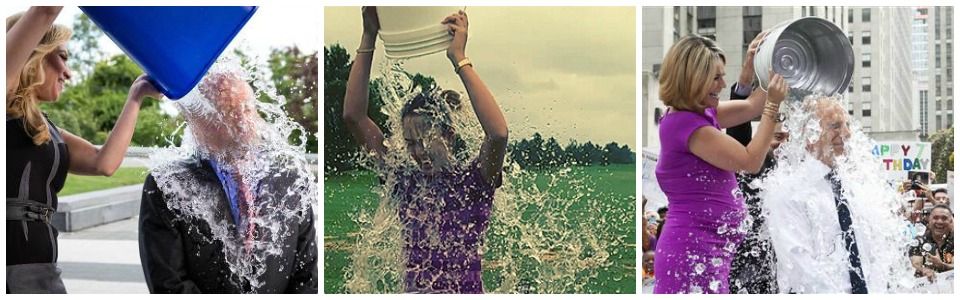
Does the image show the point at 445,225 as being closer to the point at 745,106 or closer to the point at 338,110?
the point at 338,110

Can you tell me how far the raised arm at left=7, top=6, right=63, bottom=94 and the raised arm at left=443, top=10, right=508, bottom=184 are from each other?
1649 millimetres

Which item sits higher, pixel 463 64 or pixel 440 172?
pixel 463 64

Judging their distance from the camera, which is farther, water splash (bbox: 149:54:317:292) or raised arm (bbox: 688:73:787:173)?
water splash (bbox: 149:54:317:292)

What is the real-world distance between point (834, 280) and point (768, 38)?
1107 millimetres

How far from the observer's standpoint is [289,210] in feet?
17.4

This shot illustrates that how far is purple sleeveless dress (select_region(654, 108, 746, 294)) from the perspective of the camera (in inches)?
200

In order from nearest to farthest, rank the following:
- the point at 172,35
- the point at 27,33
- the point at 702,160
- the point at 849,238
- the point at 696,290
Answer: the point at 172,35 < the point at 27,33 < the point at 702,160 < the point at 696,290 < the point at 849,238

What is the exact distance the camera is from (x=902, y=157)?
17.4ft

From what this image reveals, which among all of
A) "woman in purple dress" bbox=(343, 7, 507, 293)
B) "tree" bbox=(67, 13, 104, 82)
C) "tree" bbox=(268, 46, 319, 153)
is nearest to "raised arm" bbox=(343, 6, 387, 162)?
"woman in purple dress" bbox=(343, 7, 507, 293)

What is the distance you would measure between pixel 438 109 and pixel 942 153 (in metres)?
2.25

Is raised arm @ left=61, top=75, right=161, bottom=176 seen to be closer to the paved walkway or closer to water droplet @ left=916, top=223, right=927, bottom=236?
the paved walkway

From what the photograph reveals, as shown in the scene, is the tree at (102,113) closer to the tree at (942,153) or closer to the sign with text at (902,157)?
the sign with text at (902,157)

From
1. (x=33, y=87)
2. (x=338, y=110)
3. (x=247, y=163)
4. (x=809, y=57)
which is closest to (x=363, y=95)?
(x=338, y=110)

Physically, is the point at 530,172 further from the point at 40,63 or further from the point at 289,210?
the point at 40,63
